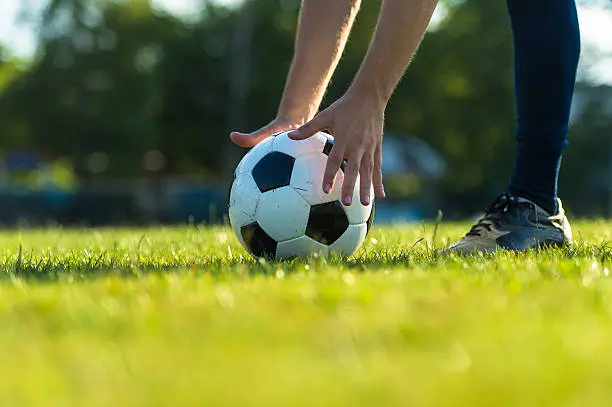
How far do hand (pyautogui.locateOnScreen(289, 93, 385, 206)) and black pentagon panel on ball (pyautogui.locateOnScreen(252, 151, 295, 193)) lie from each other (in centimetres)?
35

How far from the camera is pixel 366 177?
9.83ft

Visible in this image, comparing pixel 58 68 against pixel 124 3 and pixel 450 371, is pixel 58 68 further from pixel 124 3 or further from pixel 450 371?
pixel 450 371

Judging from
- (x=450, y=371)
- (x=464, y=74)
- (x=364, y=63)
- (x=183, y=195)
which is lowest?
(x=183, y=195)

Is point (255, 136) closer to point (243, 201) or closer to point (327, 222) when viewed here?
point (243, 201)

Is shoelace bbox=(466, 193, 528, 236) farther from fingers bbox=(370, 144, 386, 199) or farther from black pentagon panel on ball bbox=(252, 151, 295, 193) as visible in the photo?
black pentagon panel on ball bbox=(252, 151, 295, 193)

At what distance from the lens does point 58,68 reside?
2975 centimetres

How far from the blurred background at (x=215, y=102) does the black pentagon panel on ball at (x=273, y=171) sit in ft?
79.2

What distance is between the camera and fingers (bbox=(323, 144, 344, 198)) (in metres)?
→ 2.91

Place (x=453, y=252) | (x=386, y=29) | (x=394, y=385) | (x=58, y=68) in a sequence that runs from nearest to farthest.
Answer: (x=394, y=385)
(x=386, y=29)
(x=453, y=252)
(x=58, y=68)

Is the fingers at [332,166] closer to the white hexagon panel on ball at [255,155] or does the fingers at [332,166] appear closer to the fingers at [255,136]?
the white hexagon panel on ball at [255,155]

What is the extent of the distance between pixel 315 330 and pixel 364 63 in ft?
4.71

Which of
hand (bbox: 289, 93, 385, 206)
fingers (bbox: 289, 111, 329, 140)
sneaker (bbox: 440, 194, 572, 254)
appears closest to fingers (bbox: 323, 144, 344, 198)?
hand (bbox: 289, 93, 385, 206)

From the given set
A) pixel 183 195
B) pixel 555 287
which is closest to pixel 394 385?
pixel 555 287

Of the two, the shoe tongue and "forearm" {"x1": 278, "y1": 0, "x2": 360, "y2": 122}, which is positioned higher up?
"forearm" {"x1": 278, "y1": 0, "x2": 360, "y2": 122}
